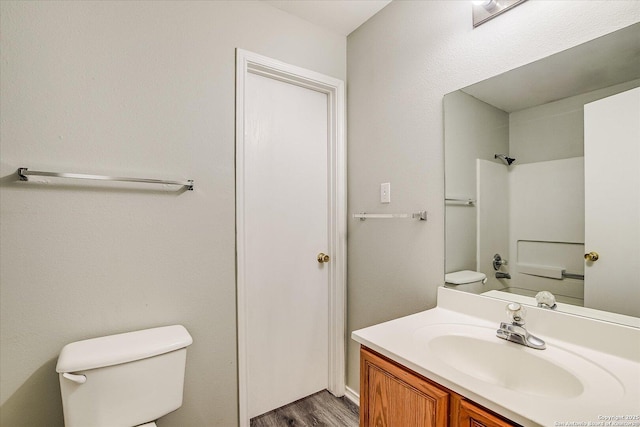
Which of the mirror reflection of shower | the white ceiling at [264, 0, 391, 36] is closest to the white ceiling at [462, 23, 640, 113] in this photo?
the mirror reflection of shower

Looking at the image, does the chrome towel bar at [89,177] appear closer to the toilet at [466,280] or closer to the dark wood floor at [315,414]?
the toilet at [466,280]

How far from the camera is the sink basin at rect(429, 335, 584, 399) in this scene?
34.9 inches

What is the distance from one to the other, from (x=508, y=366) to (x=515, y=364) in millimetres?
26

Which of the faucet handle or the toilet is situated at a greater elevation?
the toilet

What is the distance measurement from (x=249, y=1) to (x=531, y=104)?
1.52m

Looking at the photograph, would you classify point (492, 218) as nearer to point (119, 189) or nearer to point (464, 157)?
point (464, 157)

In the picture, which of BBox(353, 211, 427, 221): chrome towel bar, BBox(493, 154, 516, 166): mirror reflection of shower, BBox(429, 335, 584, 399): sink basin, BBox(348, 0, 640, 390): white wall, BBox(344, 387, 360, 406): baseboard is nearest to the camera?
BBox(429, 335, 584, 399): sink basin

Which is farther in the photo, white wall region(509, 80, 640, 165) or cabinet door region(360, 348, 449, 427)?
white wall region(509, 80, 640, 165)

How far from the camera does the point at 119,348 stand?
116 cm

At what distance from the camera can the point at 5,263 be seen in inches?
44.5

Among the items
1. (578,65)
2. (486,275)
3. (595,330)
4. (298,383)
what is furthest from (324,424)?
(578,65)

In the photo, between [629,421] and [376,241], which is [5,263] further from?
[629,421]

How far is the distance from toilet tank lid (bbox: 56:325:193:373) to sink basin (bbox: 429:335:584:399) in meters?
1.07

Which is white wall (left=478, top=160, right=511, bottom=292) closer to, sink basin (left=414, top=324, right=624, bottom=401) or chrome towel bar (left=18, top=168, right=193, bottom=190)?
sink basin (left=414, top=324, right=624, bottom=401)
